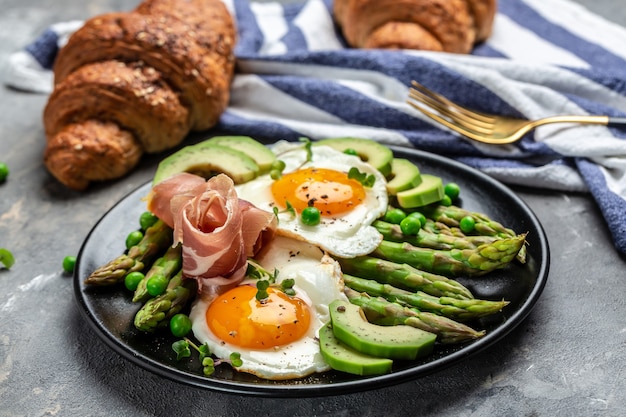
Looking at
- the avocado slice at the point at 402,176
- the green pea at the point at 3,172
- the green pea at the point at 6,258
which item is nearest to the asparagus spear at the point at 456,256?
the avocado slice at the point at 402,176

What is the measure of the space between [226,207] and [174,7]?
2.76 m

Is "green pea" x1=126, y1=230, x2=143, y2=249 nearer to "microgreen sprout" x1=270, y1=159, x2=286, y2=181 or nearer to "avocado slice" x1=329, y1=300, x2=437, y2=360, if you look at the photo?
"microgreen sprout" x1=270, y1=159, x2=286, y2=181

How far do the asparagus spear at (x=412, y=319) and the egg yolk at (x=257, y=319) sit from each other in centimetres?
28

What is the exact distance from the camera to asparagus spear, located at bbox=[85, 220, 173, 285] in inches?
150

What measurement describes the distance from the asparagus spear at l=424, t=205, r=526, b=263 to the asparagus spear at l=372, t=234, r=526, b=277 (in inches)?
8.0

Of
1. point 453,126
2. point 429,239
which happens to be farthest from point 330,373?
point 453,126

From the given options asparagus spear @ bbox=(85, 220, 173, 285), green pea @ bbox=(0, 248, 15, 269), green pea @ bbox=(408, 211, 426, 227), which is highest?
green pea @ bbox=(408, 211, 426, 227)

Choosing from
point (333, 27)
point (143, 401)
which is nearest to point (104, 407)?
point (143, 401)

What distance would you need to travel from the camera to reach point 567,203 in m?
4.83

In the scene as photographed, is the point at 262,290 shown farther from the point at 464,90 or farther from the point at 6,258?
the point at 464,90

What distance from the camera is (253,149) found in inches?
181

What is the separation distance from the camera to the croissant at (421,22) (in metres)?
6.11

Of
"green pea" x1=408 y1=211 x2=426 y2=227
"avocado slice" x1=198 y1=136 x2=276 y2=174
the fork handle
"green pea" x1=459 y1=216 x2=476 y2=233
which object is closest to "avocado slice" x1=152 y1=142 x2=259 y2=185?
"avocado slice" x1=198 y1=136 x2=276 y2=174

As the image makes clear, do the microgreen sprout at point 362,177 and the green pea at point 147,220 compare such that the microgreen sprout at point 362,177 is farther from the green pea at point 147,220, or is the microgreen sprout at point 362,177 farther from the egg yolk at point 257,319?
the green pea at point 147,220
